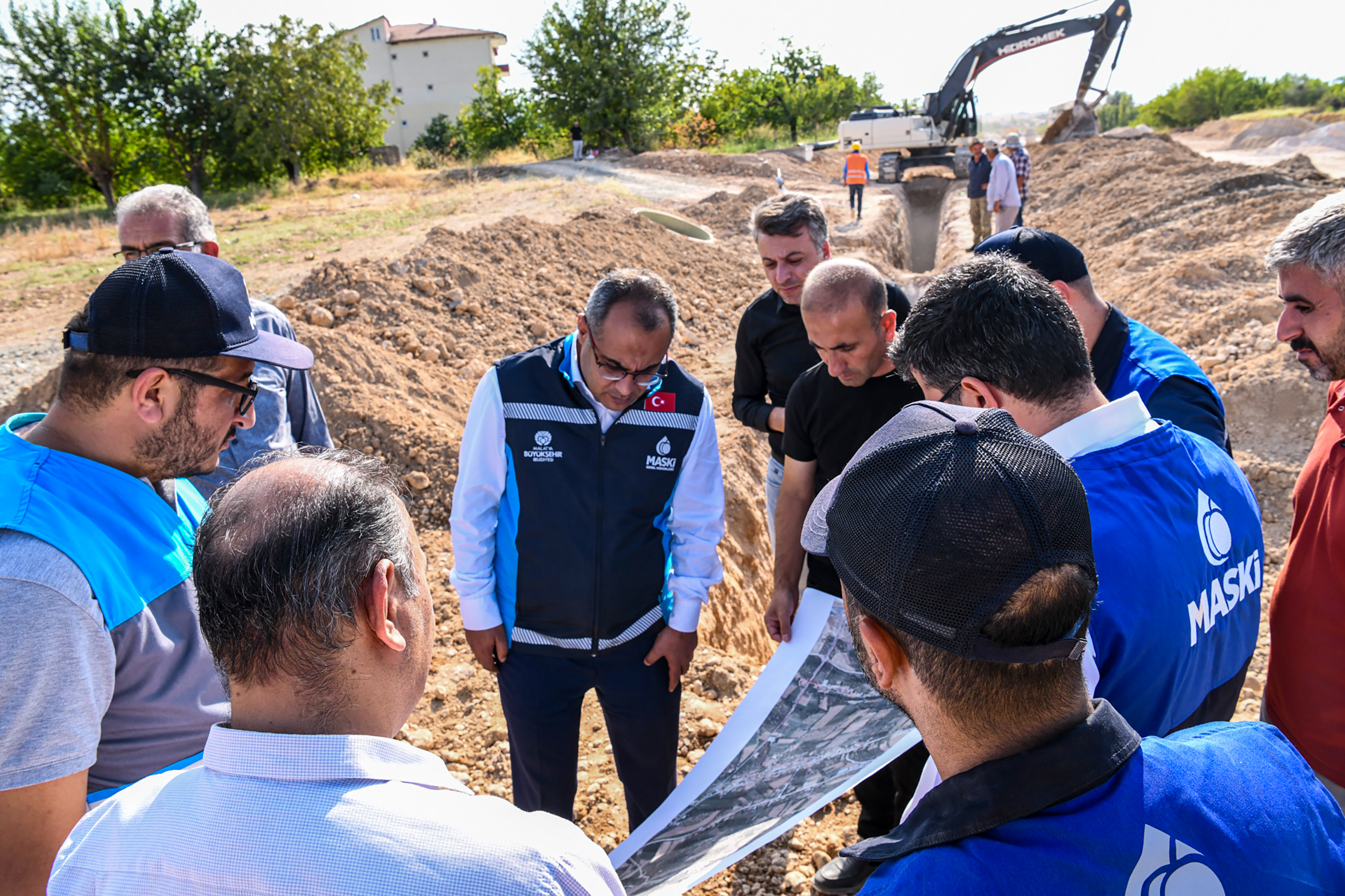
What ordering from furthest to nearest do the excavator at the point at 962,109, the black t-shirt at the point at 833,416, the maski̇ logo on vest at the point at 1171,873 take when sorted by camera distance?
1. the excavator at the point at 962,109
2. the black t-shirt at the point at 833,416
3. the maski̇ logo on vest at the point at 1171,873

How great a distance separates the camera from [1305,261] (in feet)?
7.48

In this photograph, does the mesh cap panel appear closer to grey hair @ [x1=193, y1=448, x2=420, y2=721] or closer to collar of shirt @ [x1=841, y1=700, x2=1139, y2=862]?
collar of shirt @ [x1=841, y1=700, x2=1139, y2=862]

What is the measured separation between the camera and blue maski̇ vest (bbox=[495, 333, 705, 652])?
8.87 ft

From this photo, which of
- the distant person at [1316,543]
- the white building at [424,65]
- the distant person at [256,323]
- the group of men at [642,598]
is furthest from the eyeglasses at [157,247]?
the white building at [424,65]

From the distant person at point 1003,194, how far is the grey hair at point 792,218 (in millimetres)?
8995

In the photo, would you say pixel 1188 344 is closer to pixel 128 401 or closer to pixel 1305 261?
pixel 1305 261

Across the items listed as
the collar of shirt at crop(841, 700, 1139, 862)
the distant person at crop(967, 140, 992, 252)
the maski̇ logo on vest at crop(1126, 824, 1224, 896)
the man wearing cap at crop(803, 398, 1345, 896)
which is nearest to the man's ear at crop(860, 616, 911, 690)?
the man wearing cap at crop(803, 398, 1345, 896)

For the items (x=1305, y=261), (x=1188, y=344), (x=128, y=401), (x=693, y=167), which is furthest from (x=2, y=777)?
(x=693, y=167)

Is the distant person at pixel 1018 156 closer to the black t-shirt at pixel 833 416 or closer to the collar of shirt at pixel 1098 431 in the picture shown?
the black t-shirt at pixel 833 416

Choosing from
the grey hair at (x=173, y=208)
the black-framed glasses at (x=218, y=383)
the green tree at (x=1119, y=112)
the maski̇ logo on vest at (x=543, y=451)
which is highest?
the green tree at (x=1119, y=112)

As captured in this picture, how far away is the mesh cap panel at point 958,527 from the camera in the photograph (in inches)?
41.8

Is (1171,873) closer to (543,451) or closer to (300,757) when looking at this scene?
(300,757)

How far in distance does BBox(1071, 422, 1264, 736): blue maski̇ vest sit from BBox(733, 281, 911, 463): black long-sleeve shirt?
2.17 m

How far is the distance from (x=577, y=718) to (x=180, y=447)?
1596mm
